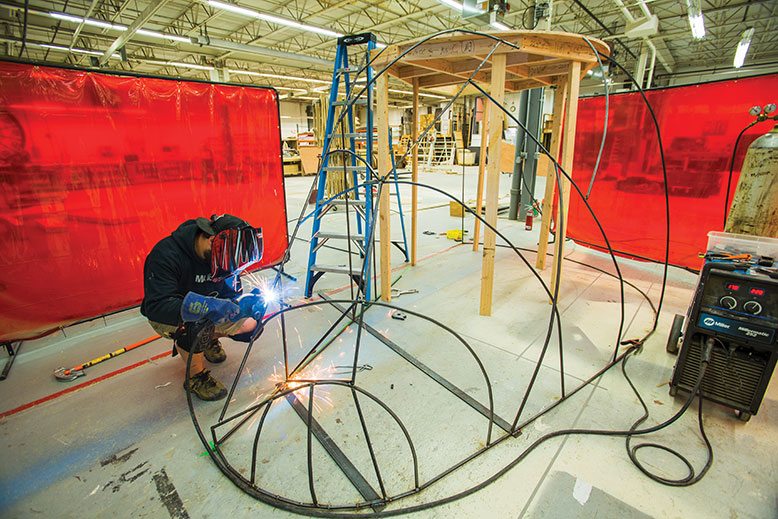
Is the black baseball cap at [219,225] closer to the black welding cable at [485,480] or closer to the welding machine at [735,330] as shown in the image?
the black welding cable at [485,480]

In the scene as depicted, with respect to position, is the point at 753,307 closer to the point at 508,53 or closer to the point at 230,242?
the point at 508,53

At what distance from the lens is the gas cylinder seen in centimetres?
236

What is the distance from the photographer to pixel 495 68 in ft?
8.33

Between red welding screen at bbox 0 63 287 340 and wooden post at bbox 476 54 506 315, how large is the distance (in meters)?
2.64

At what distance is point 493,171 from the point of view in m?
2.72

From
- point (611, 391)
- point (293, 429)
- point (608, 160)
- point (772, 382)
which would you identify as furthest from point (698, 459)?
point (608, 160)

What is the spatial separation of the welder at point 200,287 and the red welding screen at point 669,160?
4590 mm

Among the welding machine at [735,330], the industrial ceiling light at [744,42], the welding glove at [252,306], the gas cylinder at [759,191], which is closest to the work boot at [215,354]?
the welding glove at [252,306]

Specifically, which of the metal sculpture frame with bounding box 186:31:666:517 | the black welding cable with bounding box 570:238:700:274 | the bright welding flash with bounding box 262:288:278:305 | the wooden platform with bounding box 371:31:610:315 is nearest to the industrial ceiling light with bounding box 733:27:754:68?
the black welding cable with bounding box 570:238:700:274

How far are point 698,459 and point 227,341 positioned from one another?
300 centimetres

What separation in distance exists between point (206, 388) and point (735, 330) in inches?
114

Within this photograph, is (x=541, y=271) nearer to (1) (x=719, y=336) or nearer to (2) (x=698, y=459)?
(1) (x=719, y=336)

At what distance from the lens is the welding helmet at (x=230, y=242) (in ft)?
6.41

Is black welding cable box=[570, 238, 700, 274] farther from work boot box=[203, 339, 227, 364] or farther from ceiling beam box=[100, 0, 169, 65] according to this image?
ceiling beam box=[100, 0, 169, 65]
